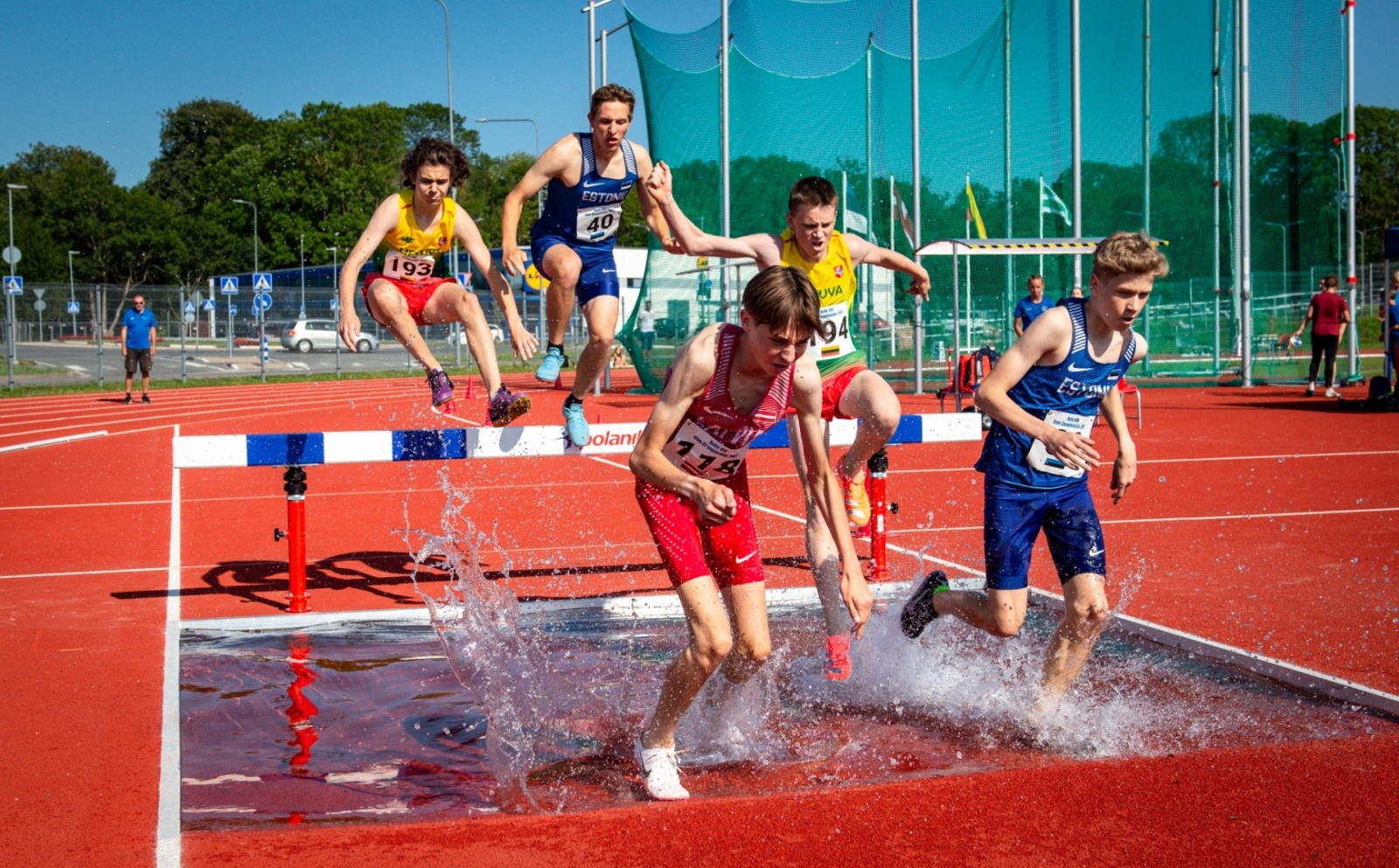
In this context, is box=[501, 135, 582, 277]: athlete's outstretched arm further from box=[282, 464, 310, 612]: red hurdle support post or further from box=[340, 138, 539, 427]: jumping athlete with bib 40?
box=[282, 464, 310, 612]: red hurdle support post

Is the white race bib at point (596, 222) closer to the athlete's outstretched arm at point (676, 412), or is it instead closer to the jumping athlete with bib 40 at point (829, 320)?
the jumping athlete with bib 40 at point (829, 320)

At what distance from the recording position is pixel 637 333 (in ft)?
76.9

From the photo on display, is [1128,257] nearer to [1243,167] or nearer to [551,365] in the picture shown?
[551,365]

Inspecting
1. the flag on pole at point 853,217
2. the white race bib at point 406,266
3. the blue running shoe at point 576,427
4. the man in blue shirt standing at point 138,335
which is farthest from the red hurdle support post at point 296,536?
the man in blue shirt standing at point 138,335

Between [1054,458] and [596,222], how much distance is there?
3.20 meters

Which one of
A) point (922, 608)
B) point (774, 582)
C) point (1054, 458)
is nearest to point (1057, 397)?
point (1054, 458)

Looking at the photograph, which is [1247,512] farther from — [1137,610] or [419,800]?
[419,800]

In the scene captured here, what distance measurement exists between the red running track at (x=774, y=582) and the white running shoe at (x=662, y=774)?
158 millimetres

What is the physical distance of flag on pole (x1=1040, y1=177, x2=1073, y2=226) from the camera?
73.5 feet

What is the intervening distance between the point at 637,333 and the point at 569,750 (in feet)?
61.9

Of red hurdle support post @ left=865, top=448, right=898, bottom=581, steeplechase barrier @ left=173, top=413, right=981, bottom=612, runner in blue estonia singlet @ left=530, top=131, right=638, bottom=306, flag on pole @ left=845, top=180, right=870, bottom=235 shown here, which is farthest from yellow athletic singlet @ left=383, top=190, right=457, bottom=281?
flag on pole @ left=845, top=180, right=870, bottom=235

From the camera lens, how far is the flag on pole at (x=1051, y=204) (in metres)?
22.4

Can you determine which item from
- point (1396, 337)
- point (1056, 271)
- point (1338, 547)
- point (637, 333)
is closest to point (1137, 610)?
point (1338, 547)

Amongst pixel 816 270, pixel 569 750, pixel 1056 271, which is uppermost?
pixel 1056 271
